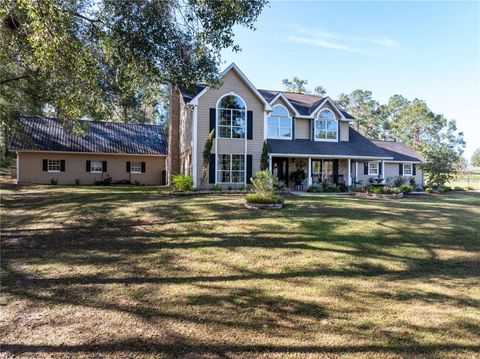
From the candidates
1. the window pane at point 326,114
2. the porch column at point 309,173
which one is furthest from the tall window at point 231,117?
the window pane at point 326,114

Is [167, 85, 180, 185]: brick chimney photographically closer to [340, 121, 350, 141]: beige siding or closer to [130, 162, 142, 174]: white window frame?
[130, 162, 142, 174]: white window frame

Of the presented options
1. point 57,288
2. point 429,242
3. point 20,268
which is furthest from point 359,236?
point 20,268

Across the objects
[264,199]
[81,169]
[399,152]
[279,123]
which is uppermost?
[279,123]

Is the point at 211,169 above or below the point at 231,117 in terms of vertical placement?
below

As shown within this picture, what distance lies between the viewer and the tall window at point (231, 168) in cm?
1988

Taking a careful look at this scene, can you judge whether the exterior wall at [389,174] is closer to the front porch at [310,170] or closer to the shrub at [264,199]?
the front porch at [310,170]

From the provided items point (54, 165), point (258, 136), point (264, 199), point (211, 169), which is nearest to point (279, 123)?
point (258, 136)

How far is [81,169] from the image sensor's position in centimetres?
2694

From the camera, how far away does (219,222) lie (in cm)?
1024

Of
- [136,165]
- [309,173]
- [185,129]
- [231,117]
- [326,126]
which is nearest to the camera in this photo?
[231,117]

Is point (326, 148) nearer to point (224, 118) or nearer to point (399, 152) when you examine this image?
point (224, 118)

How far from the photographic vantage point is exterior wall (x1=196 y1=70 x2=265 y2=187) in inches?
762

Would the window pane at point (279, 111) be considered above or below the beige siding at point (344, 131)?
above

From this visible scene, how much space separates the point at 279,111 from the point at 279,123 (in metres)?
0.80
